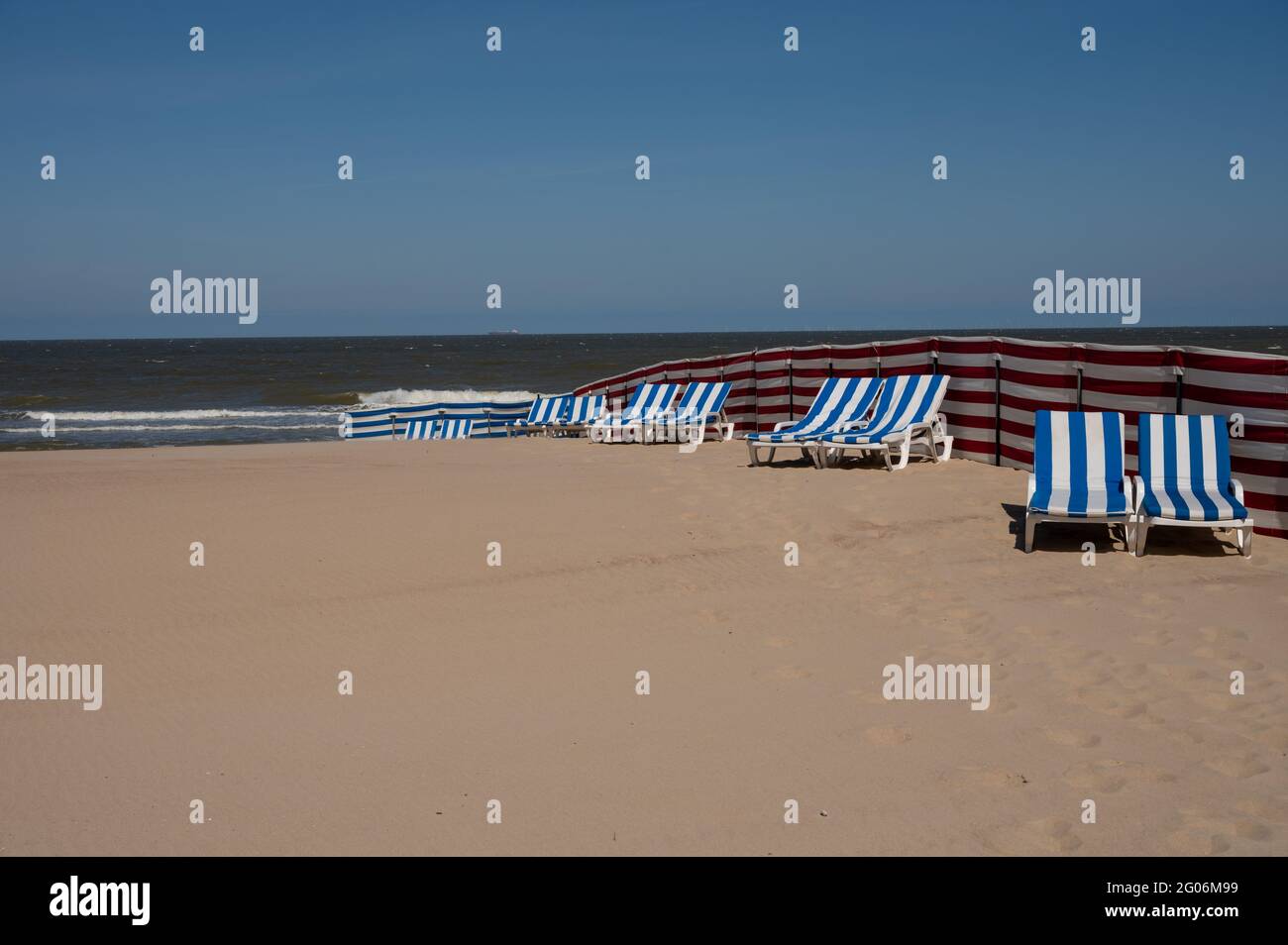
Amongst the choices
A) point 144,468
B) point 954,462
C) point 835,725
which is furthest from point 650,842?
point 144,468

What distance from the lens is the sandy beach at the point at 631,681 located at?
12.3ft

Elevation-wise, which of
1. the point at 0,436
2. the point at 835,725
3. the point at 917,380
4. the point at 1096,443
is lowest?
the point at 835,725

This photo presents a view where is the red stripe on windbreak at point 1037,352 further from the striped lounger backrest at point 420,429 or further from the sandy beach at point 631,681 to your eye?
the striped lounger backrest at point 420,429

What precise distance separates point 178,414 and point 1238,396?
114 feet

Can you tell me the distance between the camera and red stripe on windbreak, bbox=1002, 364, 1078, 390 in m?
10.4

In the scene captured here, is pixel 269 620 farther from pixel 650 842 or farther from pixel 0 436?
pixel 0 436

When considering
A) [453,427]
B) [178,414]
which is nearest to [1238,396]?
[453,427]

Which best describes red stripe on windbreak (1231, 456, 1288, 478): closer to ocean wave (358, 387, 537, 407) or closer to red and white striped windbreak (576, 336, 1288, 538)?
red and white striped windbreak (576, 336, 1288, 538)

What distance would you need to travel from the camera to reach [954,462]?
11492 mm

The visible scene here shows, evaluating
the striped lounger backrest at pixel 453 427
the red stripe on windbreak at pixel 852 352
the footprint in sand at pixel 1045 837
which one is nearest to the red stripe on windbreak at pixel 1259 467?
the footprint in sand at pixel 1045 837

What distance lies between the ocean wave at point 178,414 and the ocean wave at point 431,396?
3.78 meters

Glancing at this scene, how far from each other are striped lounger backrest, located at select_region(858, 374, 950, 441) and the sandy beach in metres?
1.79

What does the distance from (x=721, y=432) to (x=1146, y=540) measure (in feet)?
32.0

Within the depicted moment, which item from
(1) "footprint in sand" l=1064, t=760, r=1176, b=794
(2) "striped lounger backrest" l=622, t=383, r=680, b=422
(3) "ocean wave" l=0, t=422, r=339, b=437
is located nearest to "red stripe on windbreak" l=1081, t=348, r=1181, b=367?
(1) "footprint in sand" l=1064, t=760, r=1176, b=794
